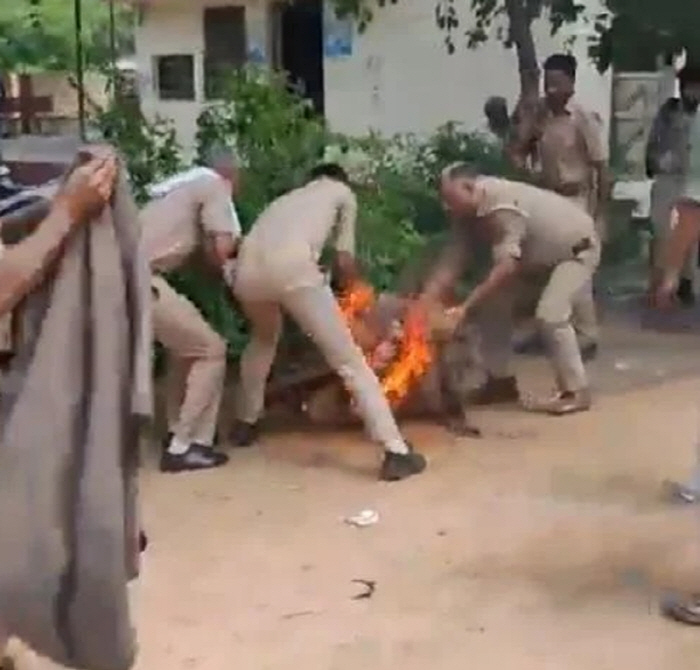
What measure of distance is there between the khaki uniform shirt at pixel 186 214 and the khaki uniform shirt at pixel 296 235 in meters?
0.19

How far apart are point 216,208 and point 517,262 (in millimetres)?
1741

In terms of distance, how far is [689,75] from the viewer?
1188 centimetres

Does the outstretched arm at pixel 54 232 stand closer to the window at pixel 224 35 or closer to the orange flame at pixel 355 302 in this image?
the orange flame at pixel 355 302

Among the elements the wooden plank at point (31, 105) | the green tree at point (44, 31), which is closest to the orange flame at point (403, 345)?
the wooden plank at point (31, 105)

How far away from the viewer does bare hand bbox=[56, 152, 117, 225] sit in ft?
12.0

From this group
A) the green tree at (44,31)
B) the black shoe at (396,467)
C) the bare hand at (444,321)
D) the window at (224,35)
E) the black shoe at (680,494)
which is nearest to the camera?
the black shoe at (680,494)

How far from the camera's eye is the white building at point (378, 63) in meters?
17.0

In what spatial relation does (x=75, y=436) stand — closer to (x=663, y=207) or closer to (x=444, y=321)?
(x=444, y=321)

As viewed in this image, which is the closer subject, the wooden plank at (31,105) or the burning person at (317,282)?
the burning person at (317,282)

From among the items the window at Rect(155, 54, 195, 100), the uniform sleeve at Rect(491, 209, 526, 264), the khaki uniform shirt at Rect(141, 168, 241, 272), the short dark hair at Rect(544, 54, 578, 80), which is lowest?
the uniform sleeve at Rect(491, 209, 526, 264)

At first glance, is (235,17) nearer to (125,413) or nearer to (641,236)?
(641,236)

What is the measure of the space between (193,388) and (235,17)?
38.8ft

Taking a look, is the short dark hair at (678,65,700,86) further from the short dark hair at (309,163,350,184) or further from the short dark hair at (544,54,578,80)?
the short dark hair at (309,163,350,184)

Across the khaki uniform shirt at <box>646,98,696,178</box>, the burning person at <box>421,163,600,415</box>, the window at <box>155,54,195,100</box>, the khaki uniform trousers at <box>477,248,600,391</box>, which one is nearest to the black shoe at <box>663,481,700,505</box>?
the burning person at <box>421,163,600,415</box>
